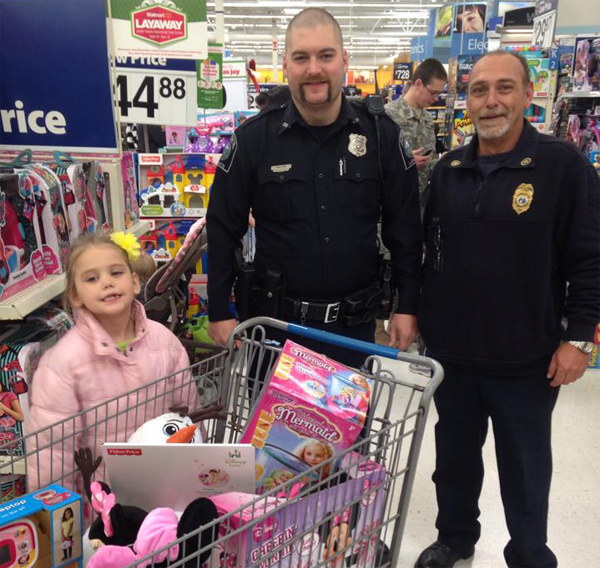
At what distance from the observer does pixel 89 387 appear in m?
1.74

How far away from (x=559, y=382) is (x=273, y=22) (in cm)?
2273

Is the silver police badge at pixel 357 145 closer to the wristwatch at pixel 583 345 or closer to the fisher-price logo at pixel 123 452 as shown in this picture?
the wristwatch at pixel 583 345

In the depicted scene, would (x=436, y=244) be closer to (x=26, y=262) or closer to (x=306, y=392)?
(x=306, y=392)

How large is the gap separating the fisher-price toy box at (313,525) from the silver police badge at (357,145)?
115cm

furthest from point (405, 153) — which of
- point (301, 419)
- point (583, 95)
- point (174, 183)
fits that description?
point (174, 183)

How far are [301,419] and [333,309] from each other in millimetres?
821

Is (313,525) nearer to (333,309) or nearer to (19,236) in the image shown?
(333,309)

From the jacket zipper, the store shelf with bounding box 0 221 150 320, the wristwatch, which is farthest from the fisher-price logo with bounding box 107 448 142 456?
the wristwatch

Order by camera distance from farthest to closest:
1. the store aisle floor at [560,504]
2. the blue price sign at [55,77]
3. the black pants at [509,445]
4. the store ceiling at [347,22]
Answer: the store ceiling at [347,22], the blue price sign at [55,77], the store aisle floor at [560,504], the black pants at [509,445]

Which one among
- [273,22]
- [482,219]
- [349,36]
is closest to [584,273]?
[482,219]

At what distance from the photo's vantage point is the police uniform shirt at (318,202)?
2119mm

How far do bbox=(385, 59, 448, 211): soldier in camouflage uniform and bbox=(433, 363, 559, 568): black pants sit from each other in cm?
265

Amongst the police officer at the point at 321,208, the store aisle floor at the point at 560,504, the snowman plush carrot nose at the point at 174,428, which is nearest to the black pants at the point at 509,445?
the police officer at the point at 321,208

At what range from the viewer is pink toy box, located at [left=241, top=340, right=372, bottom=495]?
4.50 feet
